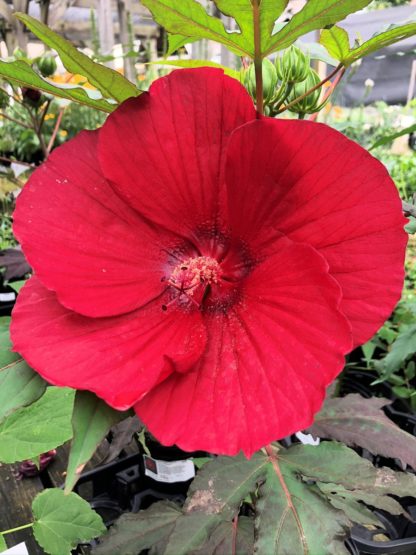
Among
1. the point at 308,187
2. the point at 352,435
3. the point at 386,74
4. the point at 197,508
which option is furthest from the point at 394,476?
the point at 386,74

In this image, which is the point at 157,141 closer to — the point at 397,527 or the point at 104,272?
the point at 104,272

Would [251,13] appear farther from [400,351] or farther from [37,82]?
[400,351]

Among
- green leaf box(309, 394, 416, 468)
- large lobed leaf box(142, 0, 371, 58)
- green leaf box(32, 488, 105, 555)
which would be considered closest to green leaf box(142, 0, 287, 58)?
large lobed leaf box(142, 0, 371, 58)

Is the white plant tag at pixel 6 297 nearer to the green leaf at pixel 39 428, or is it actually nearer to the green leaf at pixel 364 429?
the green leaf at pixel 39 428

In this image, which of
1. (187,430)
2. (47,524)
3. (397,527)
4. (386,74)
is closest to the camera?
(187,430)

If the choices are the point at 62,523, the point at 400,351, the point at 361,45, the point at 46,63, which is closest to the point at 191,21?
the point at 361,45

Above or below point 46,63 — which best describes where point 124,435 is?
below
